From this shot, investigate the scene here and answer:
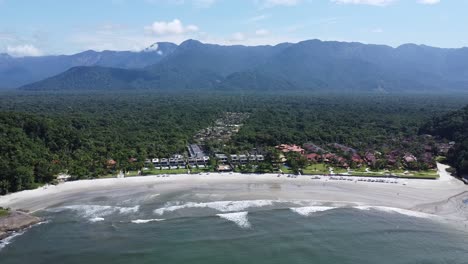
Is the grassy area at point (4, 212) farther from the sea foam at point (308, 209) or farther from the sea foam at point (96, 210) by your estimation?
the sea foam at point (308, 209)

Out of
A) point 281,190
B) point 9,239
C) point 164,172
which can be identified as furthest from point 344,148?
point 9,239

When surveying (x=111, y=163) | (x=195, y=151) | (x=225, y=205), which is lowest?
(x=225, y=205)

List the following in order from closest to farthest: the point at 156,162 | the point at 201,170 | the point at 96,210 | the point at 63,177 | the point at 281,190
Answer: the point at 96,210
the point at 281,190
the point at 63,177
the point at 201,170
the point at 156,162

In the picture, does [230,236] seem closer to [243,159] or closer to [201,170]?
[201,170]

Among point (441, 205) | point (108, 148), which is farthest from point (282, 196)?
point (108, 148)

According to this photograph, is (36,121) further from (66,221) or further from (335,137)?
(335,137)
